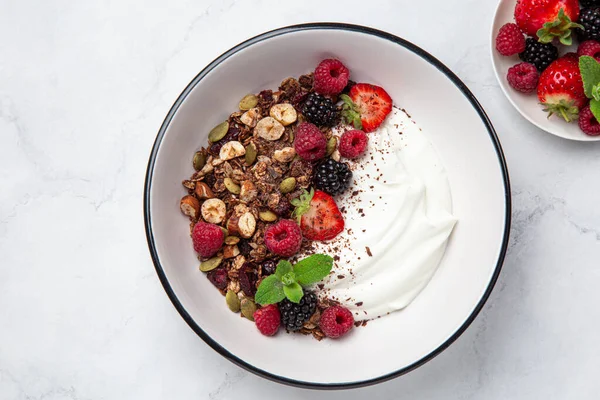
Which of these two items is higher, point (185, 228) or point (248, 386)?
point (185, 228)

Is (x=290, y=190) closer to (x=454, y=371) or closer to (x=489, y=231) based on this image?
(x=489, y=231)

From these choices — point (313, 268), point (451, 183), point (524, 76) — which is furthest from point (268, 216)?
point (524, 76)

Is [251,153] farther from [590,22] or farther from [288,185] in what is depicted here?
[590,22]

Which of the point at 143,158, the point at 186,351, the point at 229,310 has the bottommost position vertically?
the point at 186,351

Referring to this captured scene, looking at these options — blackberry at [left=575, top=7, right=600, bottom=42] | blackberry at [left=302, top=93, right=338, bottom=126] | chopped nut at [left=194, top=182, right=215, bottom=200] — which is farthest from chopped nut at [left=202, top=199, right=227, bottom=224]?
blackberry at [left=575, top=7, right=600, bottom=42]

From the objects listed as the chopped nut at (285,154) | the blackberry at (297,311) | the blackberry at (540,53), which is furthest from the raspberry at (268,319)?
the blackberry at (540,53)

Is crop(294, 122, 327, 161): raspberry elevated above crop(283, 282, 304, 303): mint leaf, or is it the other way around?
crop(294, 122, 327, 161): raspberry

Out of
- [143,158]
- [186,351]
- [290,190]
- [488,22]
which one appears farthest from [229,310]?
[488,22]

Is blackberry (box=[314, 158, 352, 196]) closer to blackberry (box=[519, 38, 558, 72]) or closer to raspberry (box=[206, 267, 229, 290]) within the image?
raspberry (box=[206, 267, 229, 290])
